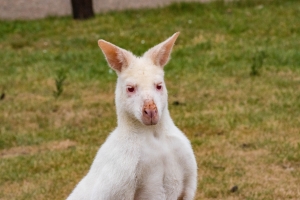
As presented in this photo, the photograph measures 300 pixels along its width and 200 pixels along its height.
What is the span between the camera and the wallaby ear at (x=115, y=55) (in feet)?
12.3

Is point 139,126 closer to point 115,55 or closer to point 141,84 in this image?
point 141,84

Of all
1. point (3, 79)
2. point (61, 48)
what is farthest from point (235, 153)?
point (61, 48)

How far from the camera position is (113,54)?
375 centimetres

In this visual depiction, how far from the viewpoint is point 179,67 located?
994cm

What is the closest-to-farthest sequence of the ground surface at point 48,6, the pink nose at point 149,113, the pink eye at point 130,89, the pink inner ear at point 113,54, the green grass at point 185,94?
the pink nose at point 149,113 → the pink eye at point 130,89 → the pink inner ear at point 113,54 → the green grass at point 185,94 → the ground surface at point 48,6

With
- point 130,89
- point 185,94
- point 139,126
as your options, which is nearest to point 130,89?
point 130,89

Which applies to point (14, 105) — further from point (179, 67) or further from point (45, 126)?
point (179, 67)

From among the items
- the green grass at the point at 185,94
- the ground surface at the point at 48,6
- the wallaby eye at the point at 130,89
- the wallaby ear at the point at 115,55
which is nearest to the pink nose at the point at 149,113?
the wallaby eye at the point at 130,89

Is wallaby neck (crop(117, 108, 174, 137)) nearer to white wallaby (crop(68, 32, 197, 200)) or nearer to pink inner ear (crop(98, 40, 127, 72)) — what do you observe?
white wallaby (crop(68, 32, 197, 200))

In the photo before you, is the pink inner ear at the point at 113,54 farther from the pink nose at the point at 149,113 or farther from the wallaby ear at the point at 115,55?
the pink nose at the point at 149,113

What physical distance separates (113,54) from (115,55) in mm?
12

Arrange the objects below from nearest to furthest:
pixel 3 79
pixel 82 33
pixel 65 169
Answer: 1. pixel 65 169
2. pixel 3 79
3. pixel 82 33

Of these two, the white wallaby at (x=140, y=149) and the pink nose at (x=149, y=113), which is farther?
the white wallaby at (x=140, y=149)

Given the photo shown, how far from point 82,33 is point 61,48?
3.40 feet
